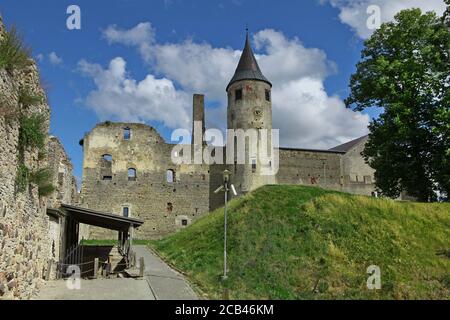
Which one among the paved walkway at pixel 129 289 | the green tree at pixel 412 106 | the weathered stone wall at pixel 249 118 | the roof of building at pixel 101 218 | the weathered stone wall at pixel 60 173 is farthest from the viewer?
the weathered stone wall at pixel 249 118

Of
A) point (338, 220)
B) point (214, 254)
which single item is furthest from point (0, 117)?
point (338, 220)

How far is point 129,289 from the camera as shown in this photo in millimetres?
13625

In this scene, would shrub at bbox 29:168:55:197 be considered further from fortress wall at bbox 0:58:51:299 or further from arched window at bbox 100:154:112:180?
arched window at bbox 100:154:112:180

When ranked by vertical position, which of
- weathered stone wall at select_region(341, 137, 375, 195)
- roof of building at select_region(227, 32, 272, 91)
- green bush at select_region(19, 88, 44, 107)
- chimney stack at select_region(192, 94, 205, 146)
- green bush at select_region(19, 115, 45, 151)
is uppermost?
roof of building at select_region(227, 32, 272, 91)

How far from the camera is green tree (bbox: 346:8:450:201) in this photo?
22359mm

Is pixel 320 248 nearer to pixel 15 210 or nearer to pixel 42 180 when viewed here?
pixel 42 180

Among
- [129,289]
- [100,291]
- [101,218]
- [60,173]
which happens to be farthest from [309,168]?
[100,291]

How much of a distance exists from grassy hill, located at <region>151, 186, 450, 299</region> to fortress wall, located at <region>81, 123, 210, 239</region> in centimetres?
1437

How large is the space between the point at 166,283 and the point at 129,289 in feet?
4.58

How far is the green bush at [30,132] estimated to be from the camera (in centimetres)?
903

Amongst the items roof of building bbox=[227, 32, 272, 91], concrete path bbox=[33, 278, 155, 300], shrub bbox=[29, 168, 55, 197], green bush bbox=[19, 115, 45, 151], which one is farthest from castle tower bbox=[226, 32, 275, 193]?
green bush bbox=[19, 115, 45, 151]

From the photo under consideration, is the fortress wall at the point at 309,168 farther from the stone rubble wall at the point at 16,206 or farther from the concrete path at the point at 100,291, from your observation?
the stone rubble wall at the point at 16,206

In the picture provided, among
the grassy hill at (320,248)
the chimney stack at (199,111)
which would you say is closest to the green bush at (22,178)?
the grassy hill at (320,248)

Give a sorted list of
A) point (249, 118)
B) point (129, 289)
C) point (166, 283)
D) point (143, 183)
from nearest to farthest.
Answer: point (129, 289)
point (166, 283)
point (249, 118)
point (143, 183)
